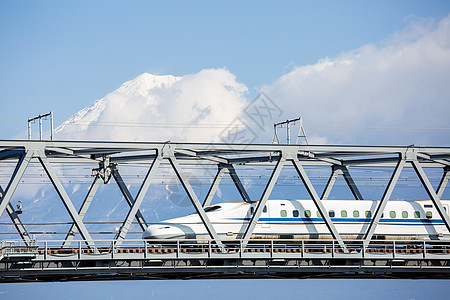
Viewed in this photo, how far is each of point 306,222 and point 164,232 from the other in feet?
36.4

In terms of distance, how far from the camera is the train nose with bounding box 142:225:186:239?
1882 inches

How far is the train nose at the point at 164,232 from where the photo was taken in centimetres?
4781

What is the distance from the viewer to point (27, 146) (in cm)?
4250

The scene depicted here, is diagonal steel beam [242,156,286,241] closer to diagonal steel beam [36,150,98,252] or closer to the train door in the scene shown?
the train door

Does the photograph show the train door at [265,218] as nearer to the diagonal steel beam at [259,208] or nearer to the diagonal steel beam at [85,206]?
the diagonal steel beam at [259,208]

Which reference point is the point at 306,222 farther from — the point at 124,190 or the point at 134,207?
the point at 134,207

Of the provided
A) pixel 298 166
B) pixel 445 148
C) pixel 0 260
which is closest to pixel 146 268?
pixel 0 260

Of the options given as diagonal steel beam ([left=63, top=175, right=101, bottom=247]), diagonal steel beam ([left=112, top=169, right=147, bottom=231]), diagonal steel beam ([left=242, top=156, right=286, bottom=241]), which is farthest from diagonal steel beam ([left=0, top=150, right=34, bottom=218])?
diagonal steel beam ([left=242, top=156, right=286, bottom=241])

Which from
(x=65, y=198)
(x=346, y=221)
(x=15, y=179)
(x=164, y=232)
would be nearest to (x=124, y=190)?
(x=164, y=232)

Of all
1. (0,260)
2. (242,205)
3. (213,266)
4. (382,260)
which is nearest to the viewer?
(0,260)

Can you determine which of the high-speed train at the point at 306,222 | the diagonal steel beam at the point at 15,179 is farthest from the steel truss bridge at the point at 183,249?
the high-speed train at the point at 306,222

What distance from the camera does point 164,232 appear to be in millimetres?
47906

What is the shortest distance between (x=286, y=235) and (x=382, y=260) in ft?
24.7

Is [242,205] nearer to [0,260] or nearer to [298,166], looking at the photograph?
[298,166]
